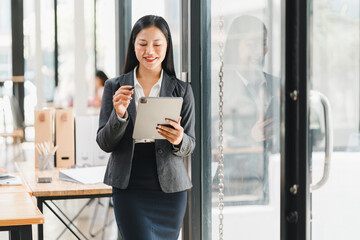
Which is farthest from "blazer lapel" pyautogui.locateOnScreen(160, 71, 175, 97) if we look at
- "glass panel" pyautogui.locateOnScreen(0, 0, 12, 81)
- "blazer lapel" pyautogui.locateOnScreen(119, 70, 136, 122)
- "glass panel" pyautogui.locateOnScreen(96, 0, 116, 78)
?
"glass panel" pyautogui.locateOnScreen(96, 0, 116, 78)

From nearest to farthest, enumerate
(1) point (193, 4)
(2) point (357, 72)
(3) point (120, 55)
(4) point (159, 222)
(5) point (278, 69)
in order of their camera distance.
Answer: (2) point (357, 72) < (5) point (278, 69) < (4) point (159, 222) < (1) point (193, 4) < (3) point (120, 55)

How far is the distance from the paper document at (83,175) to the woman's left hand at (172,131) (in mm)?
995

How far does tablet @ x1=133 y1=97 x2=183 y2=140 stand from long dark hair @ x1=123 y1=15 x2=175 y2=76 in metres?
0.35

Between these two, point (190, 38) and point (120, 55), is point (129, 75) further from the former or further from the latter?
point (120, 55)

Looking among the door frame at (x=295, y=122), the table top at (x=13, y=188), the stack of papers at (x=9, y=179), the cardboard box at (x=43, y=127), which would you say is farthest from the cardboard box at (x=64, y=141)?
the door frame at (x=295, y=122)

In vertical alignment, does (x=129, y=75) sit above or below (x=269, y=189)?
above

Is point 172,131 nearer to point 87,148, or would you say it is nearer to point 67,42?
point 87,148

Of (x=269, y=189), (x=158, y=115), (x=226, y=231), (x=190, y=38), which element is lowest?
(x=226, y=231)

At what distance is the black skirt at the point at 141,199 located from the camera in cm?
258

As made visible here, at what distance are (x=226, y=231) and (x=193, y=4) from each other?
1.22m

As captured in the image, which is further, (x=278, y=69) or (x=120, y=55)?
(x=120, y=55)

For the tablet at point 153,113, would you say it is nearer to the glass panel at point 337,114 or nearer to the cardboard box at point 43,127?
the glass panel at point 337,114

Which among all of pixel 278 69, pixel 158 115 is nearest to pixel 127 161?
pixel 158 115

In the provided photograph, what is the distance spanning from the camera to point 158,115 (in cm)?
244
